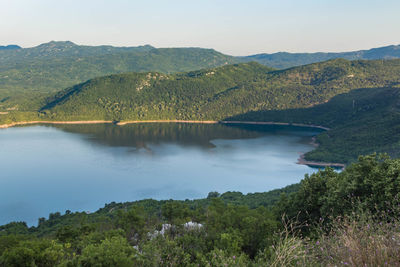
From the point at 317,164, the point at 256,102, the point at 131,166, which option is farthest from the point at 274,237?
the point at 256,102

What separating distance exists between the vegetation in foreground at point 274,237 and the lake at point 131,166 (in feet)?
116

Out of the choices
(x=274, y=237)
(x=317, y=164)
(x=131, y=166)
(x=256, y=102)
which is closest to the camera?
(x=274, y=237)

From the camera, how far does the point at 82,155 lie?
288ft

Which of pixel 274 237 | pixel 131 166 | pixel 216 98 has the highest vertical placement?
pixel 216 98

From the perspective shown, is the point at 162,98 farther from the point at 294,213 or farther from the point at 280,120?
the point at 294,213

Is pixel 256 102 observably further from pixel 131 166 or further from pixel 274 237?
pixel 274 237

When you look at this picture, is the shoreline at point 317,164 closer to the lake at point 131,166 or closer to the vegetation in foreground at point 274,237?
the lake at point 131,166

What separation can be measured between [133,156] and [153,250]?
76922 mm

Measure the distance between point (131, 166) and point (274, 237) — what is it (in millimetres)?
64583

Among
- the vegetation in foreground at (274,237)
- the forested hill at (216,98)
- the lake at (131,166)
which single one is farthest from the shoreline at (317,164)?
the forested hill at (216,98)

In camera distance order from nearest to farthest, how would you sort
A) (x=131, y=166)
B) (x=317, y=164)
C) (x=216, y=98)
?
1. (x=317, y=164)
2. (x=131, y=166)
3. (x=216, y=98)

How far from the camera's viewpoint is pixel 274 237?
50.9 ft

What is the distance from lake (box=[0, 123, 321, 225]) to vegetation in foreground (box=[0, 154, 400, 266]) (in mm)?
35246

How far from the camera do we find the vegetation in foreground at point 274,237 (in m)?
6.07
